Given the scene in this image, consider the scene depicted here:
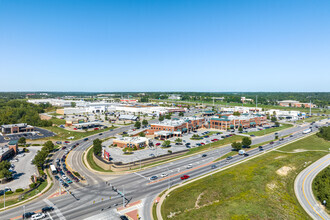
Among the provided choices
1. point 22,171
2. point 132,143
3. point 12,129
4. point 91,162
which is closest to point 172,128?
point 132,143

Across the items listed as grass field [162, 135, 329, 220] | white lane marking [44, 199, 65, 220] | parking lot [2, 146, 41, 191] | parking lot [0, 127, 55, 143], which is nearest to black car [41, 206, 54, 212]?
white lane marking [44, 199, 65, 220]

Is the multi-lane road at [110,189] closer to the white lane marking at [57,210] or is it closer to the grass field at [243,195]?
the white lane marking at [57,210]

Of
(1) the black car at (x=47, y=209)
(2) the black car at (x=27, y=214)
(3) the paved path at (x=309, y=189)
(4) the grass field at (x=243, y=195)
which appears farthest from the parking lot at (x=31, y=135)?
(3) the paved path at (x=309, y=189)

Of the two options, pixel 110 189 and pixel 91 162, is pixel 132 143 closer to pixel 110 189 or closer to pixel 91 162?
pixel 91 162

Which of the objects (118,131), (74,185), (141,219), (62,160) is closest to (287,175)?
(141,219)

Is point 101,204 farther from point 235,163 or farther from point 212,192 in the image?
point 235,163

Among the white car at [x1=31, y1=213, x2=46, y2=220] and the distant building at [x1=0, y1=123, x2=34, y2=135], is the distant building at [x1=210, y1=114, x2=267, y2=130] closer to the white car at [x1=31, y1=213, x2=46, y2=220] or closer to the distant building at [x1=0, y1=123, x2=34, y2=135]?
the white car at [x1=31, y1=213, x2=46, y2=220]
